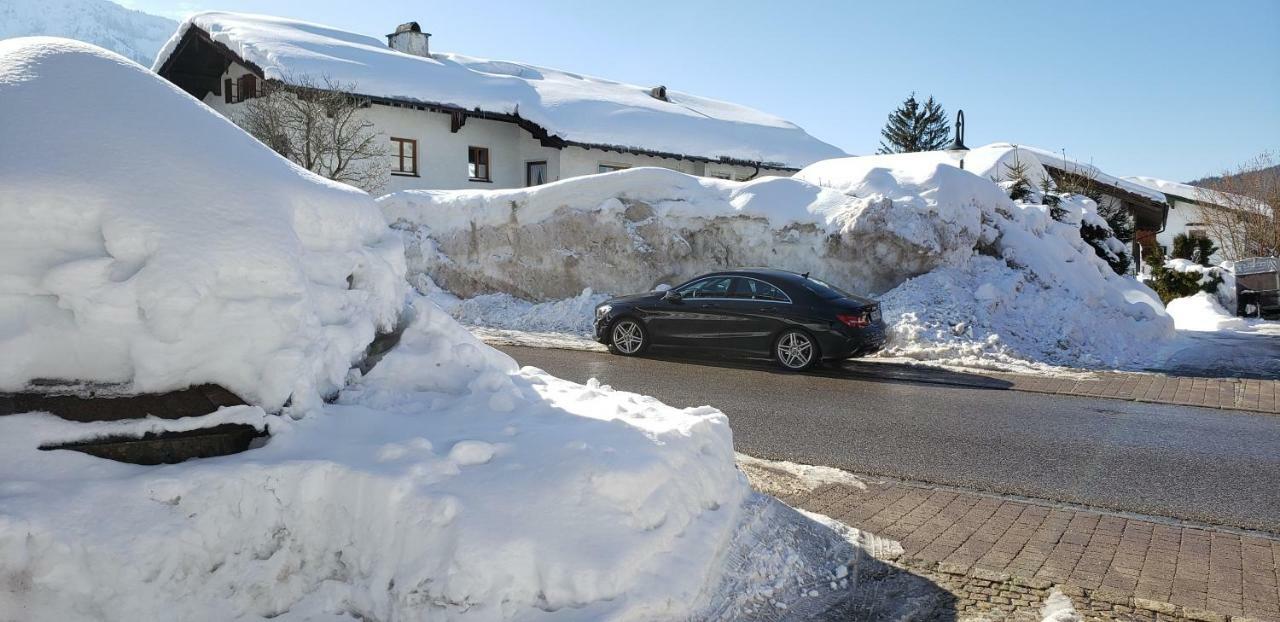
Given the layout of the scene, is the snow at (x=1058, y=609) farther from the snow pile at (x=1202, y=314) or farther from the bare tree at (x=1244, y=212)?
the bare tree at (x=1244, y=212)

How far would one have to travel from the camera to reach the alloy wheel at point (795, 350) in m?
12.3

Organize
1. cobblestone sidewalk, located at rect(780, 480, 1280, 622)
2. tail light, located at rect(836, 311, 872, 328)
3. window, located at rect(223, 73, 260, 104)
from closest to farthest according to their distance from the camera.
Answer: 1. cobblestone sidewalk, located at rect(780, 480, 1280, 622)
2. tail light, located at rect(836, 311, 872, 328)
3. window, located at rect(223, 73, 260, 104)

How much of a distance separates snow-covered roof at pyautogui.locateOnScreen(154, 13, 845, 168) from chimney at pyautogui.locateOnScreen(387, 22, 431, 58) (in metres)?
0.57

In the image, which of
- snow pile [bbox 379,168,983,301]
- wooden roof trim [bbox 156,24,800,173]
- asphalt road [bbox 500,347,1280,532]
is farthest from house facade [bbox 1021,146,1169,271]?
asphalt road [bbox 500,347,1280,532]

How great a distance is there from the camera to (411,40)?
1230 inches

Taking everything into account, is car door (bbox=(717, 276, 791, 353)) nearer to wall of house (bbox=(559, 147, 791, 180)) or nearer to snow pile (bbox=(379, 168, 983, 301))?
snow pile (bbox=(379, 168, 983, 301))

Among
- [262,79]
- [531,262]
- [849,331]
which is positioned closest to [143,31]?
[262,79]

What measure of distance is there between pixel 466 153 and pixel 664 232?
12004mm

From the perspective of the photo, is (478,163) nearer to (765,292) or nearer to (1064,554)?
(765,292)

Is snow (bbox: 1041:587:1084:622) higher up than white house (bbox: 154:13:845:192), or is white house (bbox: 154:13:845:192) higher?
white house (bbox: 154:13:845:192)

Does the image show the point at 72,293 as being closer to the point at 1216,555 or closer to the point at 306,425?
the point at 306,425

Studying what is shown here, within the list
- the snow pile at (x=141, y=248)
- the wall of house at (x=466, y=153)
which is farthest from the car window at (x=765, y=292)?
the wall of house at (x=466, y=153)

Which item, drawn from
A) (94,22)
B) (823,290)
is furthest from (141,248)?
(94,22)

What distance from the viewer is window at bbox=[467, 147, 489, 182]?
28.4m
